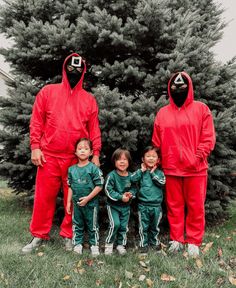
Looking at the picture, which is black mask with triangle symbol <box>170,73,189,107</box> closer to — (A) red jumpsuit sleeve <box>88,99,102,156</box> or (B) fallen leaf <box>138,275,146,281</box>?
(A) red jumpsuit sleeve <box>88,99,102,156</box>

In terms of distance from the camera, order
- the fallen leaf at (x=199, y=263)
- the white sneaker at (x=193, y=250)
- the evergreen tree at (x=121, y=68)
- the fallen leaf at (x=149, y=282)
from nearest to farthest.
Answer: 1. the fallen leaf at (x=149, y=282)
2. the fallen leaf at (x=199, y=263)
3. the white sneaker at (x=193, y=250)
4. the evergreen tree at (x=121, y=68)

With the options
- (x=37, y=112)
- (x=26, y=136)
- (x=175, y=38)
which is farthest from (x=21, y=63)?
(x=175, y=38)

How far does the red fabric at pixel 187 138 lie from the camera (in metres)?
4.28

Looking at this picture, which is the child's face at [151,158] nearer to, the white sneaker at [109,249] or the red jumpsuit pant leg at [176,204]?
the red jumpsuit pant leg at [176,204]

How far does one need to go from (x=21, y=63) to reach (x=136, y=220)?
3.16 meters

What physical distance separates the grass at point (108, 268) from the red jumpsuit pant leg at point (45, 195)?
0.80 ft

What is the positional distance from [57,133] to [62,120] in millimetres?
170

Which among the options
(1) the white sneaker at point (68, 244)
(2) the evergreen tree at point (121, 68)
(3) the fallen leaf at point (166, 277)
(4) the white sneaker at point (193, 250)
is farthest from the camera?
(2) the evergreen tree at point (121, 68)

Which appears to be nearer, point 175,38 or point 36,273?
point 36,273

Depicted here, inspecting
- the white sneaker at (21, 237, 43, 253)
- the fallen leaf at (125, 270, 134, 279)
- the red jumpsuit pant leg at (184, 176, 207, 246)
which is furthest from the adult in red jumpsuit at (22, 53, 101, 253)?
the red jumpsuit pant leg at (184, 176, 207, 246)

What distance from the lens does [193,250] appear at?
14.1 ft

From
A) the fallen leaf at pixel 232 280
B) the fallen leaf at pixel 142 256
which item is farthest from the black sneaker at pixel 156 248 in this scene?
the fallen leaf at pixel 232 280

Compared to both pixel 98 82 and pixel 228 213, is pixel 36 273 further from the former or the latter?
pixel 228 213

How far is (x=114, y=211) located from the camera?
14.5ft
